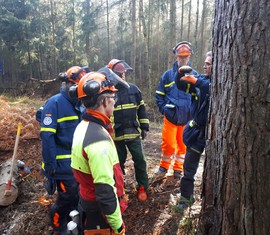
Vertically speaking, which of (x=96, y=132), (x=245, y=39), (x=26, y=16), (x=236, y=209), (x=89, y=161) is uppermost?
(x=26, y=16)

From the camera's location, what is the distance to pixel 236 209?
1960 millimetres

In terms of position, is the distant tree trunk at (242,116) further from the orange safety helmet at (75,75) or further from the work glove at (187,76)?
the orange safety helmet at (75,75)

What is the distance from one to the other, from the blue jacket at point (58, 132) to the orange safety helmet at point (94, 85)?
1238 mm

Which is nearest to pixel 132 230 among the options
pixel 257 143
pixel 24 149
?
pixel 257 143

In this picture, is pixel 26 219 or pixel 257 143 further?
pixel 26 219

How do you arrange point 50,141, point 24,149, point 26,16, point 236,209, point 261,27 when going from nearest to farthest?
point 261,27 < point 236,209 < point 50,141 < point 24,149 < point 26,16

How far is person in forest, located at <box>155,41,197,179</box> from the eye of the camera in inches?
190

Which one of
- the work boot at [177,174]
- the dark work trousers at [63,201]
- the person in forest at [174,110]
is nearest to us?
the dark work trousers at [63,201]

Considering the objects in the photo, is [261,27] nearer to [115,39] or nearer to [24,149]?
[24,149]

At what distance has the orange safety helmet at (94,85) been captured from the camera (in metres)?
2.35

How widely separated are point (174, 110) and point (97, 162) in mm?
3007

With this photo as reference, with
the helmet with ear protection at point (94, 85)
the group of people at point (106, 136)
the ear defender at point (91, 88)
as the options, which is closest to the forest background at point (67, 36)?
the group of people at point (106, 136)

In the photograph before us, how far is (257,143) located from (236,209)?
1.71 feet

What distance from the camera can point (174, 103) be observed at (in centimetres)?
497
